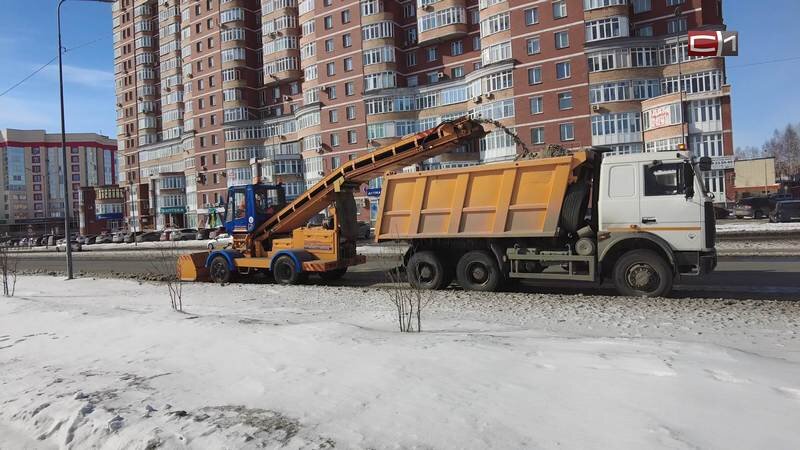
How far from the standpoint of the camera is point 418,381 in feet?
15.3

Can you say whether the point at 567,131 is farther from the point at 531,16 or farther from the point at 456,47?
the point at 456,47

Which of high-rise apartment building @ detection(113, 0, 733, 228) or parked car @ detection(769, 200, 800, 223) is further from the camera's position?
high-rise apartment building @ detection(113, 0, 733, 228)

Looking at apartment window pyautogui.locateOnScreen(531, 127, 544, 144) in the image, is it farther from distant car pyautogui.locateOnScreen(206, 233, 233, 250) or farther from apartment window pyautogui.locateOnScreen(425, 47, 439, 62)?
distant car pyautogui.locateOnScreen(206, 233, 233, 250)

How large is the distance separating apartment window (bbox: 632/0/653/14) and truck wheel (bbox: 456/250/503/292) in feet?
156

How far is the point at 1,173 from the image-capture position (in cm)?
13225

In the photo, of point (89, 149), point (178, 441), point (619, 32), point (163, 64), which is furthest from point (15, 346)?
point (89, 149)

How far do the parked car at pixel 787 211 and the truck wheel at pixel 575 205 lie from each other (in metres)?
24.4

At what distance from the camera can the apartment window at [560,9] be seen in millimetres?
48000

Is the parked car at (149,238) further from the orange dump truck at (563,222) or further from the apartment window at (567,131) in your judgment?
the orange dump truck at (563,222)

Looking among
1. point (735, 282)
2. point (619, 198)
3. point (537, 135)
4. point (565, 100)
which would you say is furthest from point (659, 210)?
point (537, 135)

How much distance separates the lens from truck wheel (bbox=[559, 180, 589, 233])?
33.4 ft

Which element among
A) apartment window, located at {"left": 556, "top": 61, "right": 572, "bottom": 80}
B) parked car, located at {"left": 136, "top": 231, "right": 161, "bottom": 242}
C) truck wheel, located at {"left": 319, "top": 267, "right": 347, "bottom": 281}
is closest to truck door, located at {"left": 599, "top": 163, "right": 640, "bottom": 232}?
truck wheel, located at {"left": 319, "top": 267, "right": 347, "bottom": 281}

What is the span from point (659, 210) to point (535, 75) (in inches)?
1711

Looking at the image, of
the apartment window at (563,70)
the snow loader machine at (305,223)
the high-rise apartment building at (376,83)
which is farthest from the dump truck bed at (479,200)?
the apartment window at (563,70)
